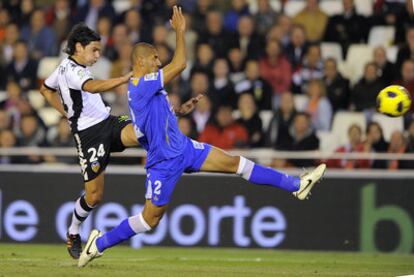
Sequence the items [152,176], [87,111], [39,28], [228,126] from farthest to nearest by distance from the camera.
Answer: [39,28], [228,126], [87,111], [152,176]

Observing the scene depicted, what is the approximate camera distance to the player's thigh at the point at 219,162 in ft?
37.1

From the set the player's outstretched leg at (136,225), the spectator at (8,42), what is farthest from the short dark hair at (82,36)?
the spectator at (8,42)

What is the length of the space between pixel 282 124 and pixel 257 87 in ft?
3.25

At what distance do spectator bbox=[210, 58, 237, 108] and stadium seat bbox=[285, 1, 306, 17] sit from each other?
2.21 m

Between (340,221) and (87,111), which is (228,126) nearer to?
(340,221)

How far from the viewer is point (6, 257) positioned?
1334 cm

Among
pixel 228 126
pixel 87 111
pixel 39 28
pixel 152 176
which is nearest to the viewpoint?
pixel 152 176

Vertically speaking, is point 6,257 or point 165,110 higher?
point 165,110

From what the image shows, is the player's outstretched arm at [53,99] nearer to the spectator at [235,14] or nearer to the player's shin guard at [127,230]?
the player's shin guard at [127,230]

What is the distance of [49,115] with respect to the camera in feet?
60.1

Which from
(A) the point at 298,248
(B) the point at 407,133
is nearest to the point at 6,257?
(A) the point at 298,248

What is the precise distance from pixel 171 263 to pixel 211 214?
2623mm

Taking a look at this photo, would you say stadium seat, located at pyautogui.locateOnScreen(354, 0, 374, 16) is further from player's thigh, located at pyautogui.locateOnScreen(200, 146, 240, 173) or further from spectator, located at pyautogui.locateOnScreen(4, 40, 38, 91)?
player's thigh, located at pyautogui.locateOnScreen(200, 146, 240, 173)

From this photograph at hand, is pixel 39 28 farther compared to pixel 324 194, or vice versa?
pixel 39 28
